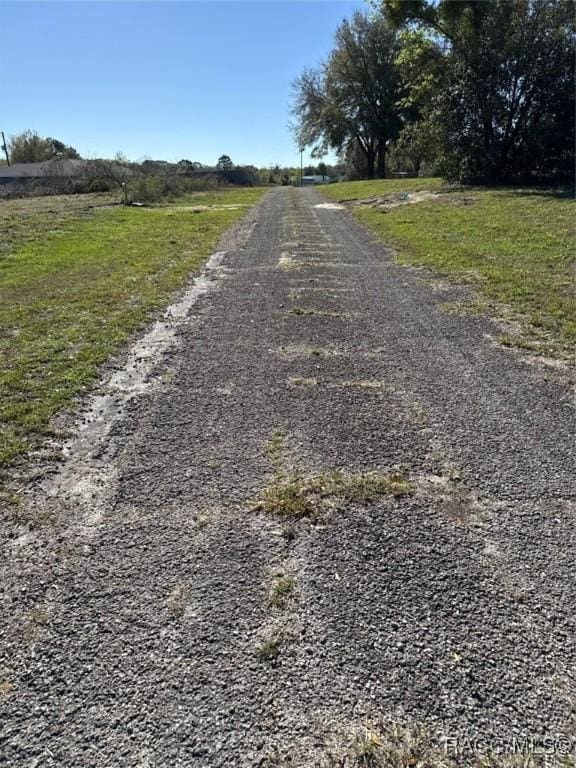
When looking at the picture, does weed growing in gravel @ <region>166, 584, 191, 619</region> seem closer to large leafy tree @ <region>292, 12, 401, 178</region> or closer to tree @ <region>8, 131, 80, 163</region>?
large leafy tree @ <region>292, 12, 401, 178</region>

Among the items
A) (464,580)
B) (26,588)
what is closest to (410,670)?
(464,580)

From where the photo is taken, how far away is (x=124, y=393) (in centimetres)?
377

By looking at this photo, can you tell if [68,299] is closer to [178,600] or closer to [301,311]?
[301,311]

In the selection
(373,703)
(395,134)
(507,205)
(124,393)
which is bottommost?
(373,703)

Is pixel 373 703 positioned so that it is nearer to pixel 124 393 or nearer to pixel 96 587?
pixel 96 587

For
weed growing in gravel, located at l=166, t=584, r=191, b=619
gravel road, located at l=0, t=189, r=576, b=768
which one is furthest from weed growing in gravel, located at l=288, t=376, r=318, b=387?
weed growing in gravel, located at l=166, t=584, r=191, b=619

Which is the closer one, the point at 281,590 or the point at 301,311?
the point at 281,590

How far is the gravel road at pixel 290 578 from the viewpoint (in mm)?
1493

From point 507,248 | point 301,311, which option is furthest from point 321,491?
point 507,248

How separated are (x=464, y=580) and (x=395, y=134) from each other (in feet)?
146

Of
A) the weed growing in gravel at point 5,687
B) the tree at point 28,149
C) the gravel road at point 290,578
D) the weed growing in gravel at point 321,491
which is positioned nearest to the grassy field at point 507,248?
the gravel road at point 290,578

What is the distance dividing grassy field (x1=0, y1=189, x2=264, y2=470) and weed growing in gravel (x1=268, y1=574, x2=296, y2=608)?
1.78 meters

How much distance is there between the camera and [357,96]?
129 feet

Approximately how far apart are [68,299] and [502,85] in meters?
19.1
